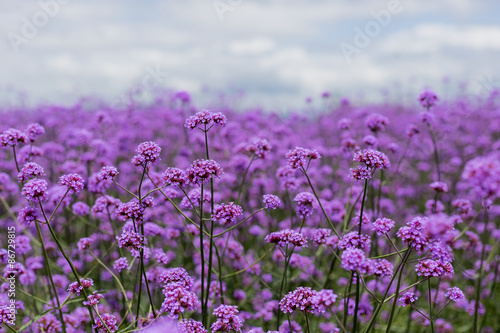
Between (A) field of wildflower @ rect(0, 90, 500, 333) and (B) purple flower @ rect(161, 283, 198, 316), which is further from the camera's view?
(A) field of wildflower @ rect(0, 90, 500, 333)

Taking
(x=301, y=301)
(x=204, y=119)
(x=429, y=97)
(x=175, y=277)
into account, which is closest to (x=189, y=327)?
(x=175, y=277)

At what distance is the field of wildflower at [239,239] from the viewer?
2.53m

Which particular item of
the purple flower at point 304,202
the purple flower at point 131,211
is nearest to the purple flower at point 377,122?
the purple flower at point 304,202

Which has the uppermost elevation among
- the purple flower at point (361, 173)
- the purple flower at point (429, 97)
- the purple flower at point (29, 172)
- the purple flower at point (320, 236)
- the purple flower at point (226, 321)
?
the purple flower at point (429, 97)

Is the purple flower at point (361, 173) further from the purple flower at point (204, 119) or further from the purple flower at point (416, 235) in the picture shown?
the purple flower at point (204, 119)

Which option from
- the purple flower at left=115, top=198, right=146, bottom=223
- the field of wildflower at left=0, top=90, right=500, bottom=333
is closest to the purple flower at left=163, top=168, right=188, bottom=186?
the field of wildflower at left=0, top=90, right=500, bottom=333

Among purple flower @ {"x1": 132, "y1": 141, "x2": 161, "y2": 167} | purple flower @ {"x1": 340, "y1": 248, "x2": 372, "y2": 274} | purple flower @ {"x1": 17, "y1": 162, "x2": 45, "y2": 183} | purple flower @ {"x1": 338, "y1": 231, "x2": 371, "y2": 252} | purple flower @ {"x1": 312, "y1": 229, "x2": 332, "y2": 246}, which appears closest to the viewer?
purple flower @ {"x1": 340, "y1": 248, "x2": 372, "y2": 274}

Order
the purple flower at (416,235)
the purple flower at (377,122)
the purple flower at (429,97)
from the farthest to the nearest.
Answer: the purple flower at (429,97) → the purple flower at (377,122) → the purple flower at (416,235)

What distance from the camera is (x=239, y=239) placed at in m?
5.88

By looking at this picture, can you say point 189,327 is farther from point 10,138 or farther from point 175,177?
point 10,138

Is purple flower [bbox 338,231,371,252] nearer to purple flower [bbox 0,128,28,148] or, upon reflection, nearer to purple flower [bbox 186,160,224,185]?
purple flower [bbox 186,160,224,185]

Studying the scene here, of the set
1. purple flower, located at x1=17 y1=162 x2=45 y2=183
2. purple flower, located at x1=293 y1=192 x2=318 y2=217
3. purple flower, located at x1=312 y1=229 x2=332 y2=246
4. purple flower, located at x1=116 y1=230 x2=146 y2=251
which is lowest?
purple flower, located at x1=312 y1=229 x2=332 y2=246

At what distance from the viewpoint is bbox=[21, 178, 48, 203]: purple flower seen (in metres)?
2.55

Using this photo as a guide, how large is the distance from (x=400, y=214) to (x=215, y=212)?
232 inches
